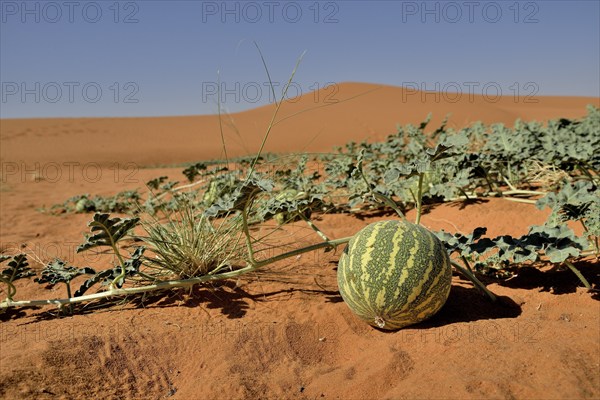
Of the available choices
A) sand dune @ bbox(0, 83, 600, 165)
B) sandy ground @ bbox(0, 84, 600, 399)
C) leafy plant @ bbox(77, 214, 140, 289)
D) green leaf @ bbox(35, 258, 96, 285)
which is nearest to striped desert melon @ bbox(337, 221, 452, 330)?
sandy ground @ bbox(0, 84, 600, 399)

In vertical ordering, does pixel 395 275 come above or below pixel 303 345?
above

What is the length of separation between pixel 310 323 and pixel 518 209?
2.45 meters

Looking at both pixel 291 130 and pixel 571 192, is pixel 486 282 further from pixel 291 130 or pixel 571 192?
pixel 291 130

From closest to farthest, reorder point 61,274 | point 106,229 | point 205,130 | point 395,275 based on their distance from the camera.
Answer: point 395,275 → point 106,229 → point 61,274 → point 205,130

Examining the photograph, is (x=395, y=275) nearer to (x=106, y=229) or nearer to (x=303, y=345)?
(x=303, y=345)

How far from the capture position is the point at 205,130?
4200 cm

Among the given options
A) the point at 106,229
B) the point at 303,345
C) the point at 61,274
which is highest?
the point at 106,229


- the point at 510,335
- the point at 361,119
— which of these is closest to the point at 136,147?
the point at 361,119

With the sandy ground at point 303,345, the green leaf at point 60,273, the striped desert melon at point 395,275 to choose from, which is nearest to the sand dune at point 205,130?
the sandy ground at point 303,345

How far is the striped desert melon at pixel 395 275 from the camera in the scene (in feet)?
7.02

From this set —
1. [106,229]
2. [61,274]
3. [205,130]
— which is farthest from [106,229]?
[205,130]

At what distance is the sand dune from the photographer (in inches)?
1128

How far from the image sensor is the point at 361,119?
3647cm

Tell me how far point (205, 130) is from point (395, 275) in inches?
1631
